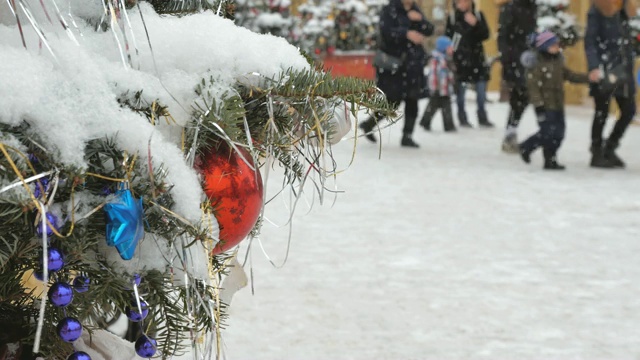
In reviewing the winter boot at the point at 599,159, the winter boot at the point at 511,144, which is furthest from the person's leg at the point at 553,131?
the winter boot at the point at 511,144

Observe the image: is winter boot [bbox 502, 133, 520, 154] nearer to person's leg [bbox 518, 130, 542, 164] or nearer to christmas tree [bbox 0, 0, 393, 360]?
person's leg [bbox 518, 130, 542, 164]

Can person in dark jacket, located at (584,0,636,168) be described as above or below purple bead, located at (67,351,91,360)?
below

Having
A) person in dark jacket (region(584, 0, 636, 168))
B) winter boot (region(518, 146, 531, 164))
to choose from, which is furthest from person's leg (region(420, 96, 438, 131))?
person in dark jacket (region(584, 0, 636, 168))

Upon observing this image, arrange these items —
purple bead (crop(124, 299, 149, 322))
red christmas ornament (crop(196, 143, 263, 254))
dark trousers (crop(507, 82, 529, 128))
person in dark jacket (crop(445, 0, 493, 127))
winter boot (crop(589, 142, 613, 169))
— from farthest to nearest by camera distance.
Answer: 1. person in dark jacket (crop(445, 0, 493, 127))
2. dark trousers (crop(507, 82, 529, 128))
3. winter boot (crop(589, 142, 613, 169))
4. red christmas ornament (crop(196, 143, 263, 254))
5. purple bead (crop(124, 299, 149, 322))

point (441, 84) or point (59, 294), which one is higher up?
point (59, 294)

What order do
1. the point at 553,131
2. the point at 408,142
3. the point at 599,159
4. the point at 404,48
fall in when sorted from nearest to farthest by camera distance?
the point at 553,131
the point at 599,159
the point at 404,48
the point at 408,142

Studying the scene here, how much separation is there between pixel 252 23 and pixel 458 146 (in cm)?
774

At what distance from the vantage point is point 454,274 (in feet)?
15.6

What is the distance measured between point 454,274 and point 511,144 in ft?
16.3

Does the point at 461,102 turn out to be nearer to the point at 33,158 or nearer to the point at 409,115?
the point at 409,115

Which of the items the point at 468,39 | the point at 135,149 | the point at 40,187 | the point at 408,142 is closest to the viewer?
the point at 40,187

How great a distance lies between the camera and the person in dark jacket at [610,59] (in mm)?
8023

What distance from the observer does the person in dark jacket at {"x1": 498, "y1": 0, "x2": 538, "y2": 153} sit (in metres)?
9.23

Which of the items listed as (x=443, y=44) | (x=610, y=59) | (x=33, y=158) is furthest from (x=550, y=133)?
(x=33, y=158)
